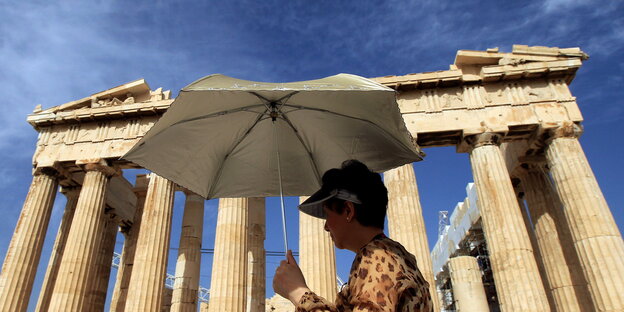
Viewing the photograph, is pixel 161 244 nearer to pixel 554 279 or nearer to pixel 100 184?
pixel 100 184

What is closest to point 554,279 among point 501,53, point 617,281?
point 617,281

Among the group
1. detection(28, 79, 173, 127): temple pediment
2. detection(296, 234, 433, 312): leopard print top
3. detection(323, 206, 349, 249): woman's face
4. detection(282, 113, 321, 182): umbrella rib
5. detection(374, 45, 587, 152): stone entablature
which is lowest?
detection(296, 234, 433, 312): leopard print top

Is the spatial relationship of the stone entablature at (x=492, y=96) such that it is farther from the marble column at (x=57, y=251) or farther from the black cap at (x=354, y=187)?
the marble column at (x=57, y=251)

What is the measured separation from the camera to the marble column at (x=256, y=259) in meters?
21.7

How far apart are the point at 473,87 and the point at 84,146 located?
727 inches

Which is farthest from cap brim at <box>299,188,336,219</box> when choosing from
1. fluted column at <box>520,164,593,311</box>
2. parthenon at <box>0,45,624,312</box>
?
fluted column at <box>520,164,593,311</box>

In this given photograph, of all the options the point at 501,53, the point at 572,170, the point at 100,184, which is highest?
the point at 501,53

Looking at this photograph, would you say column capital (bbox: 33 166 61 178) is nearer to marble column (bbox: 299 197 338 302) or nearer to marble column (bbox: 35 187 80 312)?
marble column (bbox: 35 187 80 312)

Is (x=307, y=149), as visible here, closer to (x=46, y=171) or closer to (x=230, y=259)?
(x=230, y=259)

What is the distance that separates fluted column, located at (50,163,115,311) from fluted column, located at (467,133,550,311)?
53.7 feet

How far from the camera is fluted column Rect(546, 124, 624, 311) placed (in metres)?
14.5

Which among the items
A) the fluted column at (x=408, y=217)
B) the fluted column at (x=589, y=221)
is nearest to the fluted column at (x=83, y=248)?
the fluted column at (x=408, y=217)

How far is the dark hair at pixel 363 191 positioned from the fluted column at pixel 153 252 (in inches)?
630

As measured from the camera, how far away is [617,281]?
14.4m
